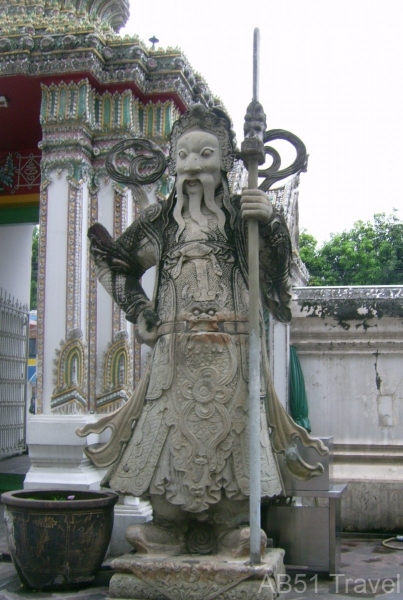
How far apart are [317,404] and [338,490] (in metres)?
2.44

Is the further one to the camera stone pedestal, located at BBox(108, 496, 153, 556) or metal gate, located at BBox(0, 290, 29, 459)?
metal gate, located at BBox(0, 290, 29, 459)

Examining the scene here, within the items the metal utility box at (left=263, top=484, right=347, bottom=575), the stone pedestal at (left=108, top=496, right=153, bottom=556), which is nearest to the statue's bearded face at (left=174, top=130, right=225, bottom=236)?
the metal utility box at (left=263, top=484, right=347, bottom=575)

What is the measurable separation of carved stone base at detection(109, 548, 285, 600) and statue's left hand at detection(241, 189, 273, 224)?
185cm

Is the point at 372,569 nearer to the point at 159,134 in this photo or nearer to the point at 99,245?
the point at 99,245

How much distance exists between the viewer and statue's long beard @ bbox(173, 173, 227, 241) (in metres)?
4.43

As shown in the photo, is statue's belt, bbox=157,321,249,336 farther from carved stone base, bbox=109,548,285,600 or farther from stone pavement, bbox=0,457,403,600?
stone pavement, bbox=0,457,403,600

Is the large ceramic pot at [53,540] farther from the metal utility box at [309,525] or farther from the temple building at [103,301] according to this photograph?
the temple building at [103,301]

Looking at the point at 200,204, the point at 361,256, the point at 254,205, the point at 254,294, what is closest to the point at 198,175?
the point at 200,204

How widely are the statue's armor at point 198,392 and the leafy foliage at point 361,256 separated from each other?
1865 centimetres

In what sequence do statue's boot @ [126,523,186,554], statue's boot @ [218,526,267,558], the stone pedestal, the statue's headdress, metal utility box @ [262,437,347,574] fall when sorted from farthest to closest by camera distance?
the stone pedestal → metal utility box @ [262,437,347,574] → the statue's headdress → statue's boot @ [126,523,186,554] → statue's boot @ [218,526,267,558]

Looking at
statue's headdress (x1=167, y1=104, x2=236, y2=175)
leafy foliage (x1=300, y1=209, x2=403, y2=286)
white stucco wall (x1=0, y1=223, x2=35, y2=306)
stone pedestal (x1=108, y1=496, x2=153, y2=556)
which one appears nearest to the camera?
statue's headdress (x1=167, y1=104, x2=236, y2=175)

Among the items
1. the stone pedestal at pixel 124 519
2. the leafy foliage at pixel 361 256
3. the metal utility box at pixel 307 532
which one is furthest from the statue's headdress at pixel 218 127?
the leafy foliage at pixel 361 256

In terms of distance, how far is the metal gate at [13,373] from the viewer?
363 inches

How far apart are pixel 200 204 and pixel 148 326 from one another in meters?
0.80
